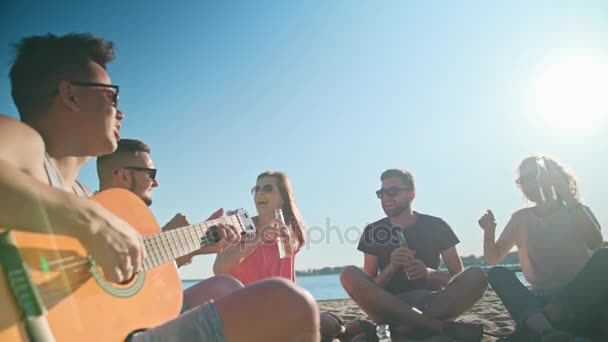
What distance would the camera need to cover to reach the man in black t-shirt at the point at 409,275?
3.66m

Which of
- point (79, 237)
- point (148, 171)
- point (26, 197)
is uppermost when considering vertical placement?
point (148, 171)

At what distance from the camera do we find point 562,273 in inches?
151

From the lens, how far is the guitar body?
1.21 meters

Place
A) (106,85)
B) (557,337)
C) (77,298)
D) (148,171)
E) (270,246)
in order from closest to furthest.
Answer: (77,298)
(106,85)
(557,337)
(148,171)
(270,246)

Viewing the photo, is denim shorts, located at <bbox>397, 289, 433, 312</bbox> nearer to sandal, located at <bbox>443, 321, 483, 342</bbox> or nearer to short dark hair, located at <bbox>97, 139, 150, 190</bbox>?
sandal, located at <bbox>443, 321, 483, 342</bbox>

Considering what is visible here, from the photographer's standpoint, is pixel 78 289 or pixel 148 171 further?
pixel 148 171

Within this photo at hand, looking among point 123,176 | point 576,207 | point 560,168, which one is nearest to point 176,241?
point 123,176

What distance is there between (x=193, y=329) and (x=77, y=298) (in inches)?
16.2

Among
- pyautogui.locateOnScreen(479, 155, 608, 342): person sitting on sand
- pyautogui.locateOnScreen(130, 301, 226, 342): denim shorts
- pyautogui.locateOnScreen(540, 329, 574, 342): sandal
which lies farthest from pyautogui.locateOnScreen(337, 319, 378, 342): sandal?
pyautogui.locateOnScreen(130, 301, 226, 342): denim shorts

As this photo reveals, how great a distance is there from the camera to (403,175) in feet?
17.3

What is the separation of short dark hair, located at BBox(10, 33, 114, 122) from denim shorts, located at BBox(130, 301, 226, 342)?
1.09 metres

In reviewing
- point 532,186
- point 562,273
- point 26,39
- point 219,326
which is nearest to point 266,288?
Answer: point 219,326

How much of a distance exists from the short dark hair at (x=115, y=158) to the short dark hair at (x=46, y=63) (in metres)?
1.50

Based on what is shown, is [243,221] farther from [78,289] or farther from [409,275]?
[409,275]
